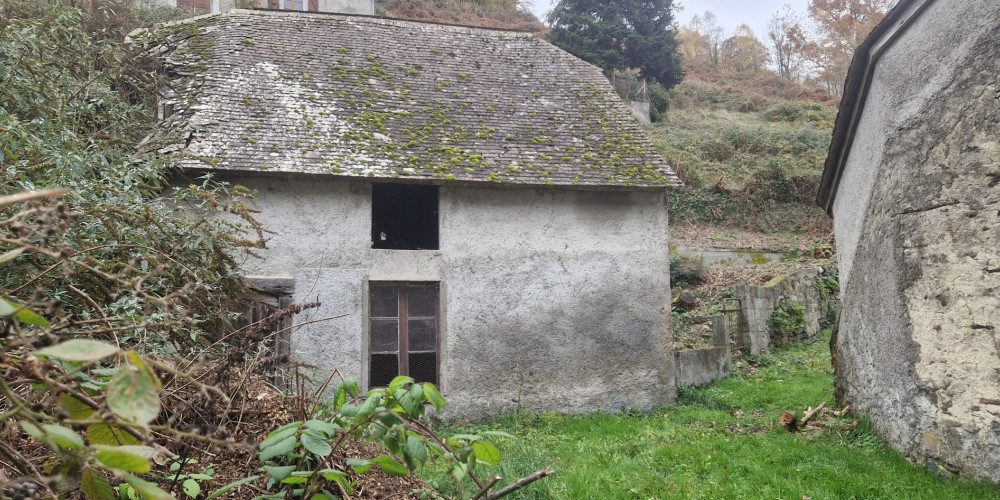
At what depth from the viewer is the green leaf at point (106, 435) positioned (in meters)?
1.61

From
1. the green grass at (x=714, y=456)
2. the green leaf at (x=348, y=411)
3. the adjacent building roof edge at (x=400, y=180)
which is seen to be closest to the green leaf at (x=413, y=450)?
the green leaf at (x=348, y=411)

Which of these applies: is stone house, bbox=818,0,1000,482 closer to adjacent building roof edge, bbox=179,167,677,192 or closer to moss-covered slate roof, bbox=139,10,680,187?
adjacent building roof edge, bbox=179,167,677,192

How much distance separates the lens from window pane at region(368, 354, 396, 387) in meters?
9.41

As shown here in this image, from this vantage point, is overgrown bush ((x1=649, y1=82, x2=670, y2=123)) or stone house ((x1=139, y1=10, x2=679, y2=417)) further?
overgrown bush ((x1=649, y1=82, x2=670, y2=123))

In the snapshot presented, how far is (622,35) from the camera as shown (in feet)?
107

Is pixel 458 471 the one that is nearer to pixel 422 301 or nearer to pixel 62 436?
pixel 62 436

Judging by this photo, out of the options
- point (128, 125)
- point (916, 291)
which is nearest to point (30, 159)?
point (128, 125)

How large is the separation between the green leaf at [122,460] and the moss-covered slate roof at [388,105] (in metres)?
8.08

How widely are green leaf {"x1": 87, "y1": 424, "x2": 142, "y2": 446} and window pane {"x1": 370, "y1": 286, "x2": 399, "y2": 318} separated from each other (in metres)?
7.86

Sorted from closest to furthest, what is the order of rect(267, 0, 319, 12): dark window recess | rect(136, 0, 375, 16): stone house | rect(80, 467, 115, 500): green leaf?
rect(80, 467, 115, 500): green leaf
rect(136, 0, 375, 16): stone house
rect(267, 0, 319, 12): dark window recess

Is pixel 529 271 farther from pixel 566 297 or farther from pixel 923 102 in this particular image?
pixel 923 102

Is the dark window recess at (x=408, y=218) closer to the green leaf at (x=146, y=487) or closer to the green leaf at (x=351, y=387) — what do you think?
the green leaf at (x=351, y=387)

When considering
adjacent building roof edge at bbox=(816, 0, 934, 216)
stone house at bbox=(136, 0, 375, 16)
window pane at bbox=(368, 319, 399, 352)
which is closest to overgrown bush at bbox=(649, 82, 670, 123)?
stone house at bbox=(136, 0, 375, 16)

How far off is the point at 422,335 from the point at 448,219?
5.86 ft
